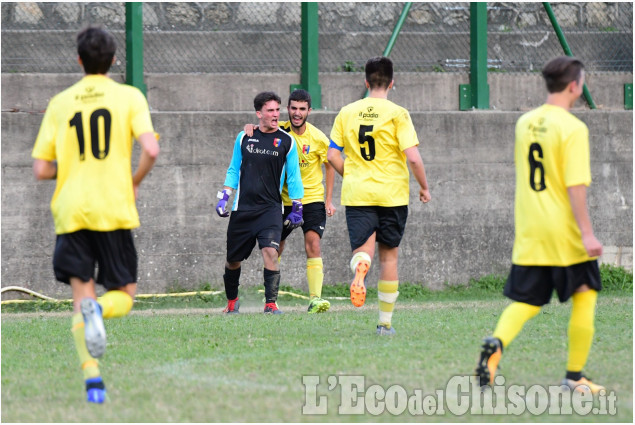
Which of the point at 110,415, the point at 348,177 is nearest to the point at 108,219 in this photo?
the point at 110,415

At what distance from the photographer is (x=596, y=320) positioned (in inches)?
353

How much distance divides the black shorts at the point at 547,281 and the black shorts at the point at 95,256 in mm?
2170

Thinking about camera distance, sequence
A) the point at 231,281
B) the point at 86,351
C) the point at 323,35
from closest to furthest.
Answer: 1. the point at 86,351
2. the point at 231,281
3. the point at 323,35

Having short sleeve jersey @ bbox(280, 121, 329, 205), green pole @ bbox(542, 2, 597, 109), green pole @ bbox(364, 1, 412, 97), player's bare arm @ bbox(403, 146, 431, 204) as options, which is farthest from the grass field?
green pole @ bbox(542, 2, 597, 109)

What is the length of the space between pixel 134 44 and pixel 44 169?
7.53 metres

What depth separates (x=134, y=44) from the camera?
12.9 metres

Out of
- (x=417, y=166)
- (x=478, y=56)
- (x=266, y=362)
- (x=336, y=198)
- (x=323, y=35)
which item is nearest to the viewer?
(x=266, y=362)

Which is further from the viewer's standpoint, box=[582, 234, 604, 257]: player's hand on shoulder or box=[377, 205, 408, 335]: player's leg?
box=[377, 205, 408, 335]: player's leg

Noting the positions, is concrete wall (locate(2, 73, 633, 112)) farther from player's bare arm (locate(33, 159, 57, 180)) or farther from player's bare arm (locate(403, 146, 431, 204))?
player's bare arm (locate(33, 159, 57, 180))

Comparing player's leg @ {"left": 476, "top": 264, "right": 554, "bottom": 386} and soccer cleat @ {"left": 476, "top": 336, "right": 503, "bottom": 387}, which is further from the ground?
player's leg @ {"left": 476, "top": 264, "right": 554, "bottom": 386}

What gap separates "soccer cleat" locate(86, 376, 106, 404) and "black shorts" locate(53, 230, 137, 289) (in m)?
0.55

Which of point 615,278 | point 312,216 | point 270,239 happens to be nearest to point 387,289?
point 270,239

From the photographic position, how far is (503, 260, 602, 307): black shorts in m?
5.62

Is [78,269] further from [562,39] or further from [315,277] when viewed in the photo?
[562,39]
